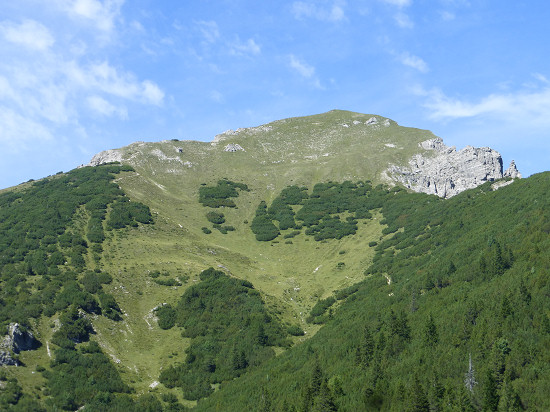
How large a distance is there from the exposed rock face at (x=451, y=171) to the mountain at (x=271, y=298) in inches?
722

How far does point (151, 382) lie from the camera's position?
74.8 m

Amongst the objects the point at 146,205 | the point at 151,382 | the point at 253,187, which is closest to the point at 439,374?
the point at 151,382

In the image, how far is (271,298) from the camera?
327ft

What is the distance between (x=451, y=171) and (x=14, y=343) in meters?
149

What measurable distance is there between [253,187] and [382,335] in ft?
345

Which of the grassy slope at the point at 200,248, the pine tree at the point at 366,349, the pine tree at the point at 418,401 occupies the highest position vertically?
the grassy slope at the point at 200,248

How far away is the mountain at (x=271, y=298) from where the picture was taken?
64.4 metres

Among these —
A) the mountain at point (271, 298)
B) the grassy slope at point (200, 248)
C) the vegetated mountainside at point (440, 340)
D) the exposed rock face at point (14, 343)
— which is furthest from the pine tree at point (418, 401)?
the exposed rock face at point (14, 343)

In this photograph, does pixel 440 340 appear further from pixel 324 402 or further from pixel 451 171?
pixel 451 171

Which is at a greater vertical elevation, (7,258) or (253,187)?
(253,187)

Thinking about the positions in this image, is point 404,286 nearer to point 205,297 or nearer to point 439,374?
point 439,374

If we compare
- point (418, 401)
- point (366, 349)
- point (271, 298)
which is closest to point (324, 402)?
point (418, 401)

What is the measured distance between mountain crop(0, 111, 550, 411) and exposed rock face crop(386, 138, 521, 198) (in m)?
18.3

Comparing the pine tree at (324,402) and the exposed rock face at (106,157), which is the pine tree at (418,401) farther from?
the exposed rock face at (106,157)
